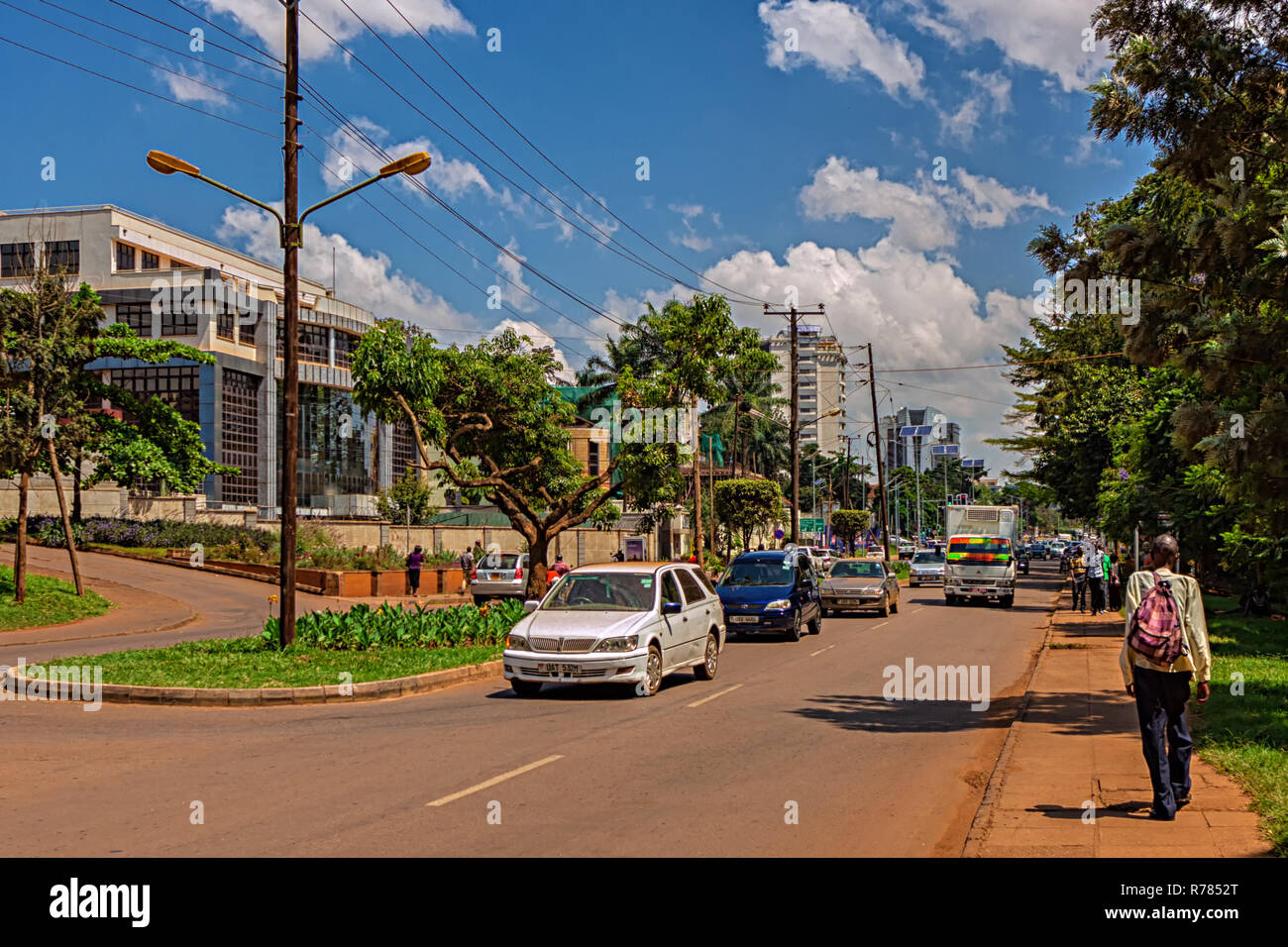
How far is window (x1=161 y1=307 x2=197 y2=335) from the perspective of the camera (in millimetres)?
55469

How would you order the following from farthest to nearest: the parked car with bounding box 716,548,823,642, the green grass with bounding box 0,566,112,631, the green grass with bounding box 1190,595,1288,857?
the green grass with bounding box 0,566,112,631 → the parked car with bounding box 716,548,823,642 → the green grass with bounding box 1190,595,1288,857

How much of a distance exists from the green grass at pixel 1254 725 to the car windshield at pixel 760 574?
27.3ft

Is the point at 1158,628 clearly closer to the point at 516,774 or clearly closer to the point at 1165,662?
the point at 1165,662

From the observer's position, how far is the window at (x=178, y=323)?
5547cm

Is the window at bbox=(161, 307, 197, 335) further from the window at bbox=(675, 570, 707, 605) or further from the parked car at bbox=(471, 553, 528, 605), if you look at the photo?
the window at bbox=(675, 570, 707, 605)

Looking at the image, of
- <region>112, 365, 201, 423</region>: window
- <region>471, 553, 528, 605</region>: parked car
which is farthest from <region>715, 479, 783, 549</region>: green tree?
<region>471, 553, 528, 605</region>: parked car

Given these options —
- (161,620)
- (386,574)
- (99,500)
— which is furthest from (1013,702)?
(99,500)

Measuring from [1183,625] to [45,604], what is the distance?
86.0 feet

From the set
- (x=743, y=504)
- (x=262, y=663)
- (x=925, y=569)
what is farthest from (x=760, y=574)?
(x=743, y=504)

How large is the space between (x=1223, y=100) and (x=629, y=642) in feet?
28.5

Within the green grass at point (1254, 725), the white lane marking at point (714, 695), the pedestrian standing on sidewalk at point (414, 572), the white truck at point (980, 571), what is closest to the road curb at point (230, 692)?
the white lane marking at point (714, 695)

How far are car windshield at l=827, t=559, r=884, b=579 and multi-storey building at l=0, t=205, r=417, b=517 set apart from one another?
1095 inches

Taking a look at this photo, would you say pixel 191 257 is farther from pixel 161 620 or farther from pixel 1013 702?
pixel 1013 702

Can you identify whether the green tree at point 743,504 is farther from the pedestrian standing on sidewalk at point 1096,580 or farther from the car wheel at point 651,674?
the car wheel at point 651,674
